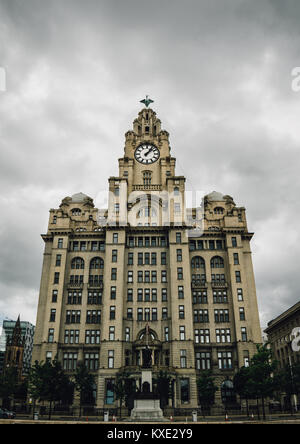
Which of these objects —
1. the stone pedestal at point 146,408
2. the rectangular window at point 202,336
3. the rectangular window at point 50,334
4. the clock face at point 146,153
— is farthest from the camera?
the clock face at point 146,153

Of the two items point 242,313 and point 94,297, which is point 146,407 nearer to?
point 94,297

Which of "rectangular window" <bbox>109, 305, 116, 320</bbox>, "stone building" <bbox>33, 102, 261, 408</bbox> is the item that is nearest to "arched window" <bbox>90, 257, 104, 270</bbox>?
"stone building" <bbox>33, 102, 261, 408</bbox>

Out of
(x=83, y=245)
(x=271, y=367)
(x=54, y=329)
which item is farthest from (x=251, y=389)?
(x=83, y=245)

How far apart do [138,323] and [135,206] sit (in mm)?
28019

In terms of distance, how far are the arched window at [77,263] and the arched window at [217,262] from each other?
3023cm

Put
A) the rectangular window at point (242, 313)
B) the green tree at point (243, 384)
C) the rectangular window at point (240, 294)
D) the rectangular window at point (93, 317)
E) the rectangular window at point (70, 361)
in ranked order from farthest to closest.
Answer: the rectangular window at point (240, 294) < the rectangular window at point (93, 317) < the rectangular window at point (242, 313) < the rectangular window at point (70, 361) < the green tree at point (243, 384)

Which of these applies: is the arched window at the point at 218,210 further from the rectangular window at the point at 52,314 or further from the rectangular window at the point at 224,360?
the rectangular window at the point at 52,314

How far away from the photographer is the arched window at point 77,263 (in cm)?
8294

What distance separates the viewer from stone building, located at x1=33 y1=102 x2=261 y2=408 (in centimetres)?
7219

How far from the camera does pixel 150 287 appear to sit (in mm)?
79250

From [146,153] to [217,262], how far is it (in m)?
35.6

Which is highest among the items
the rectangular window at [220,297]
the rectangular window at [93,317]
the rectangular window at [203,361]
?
the rectangular window at [220,297]

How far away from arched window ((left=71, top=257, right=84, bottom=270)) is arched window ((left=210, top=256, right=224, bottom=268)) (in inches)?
1190

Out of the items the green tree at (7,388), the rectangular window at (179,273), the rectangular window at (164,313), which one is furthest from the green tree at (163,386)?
the green tree at (7,388)
